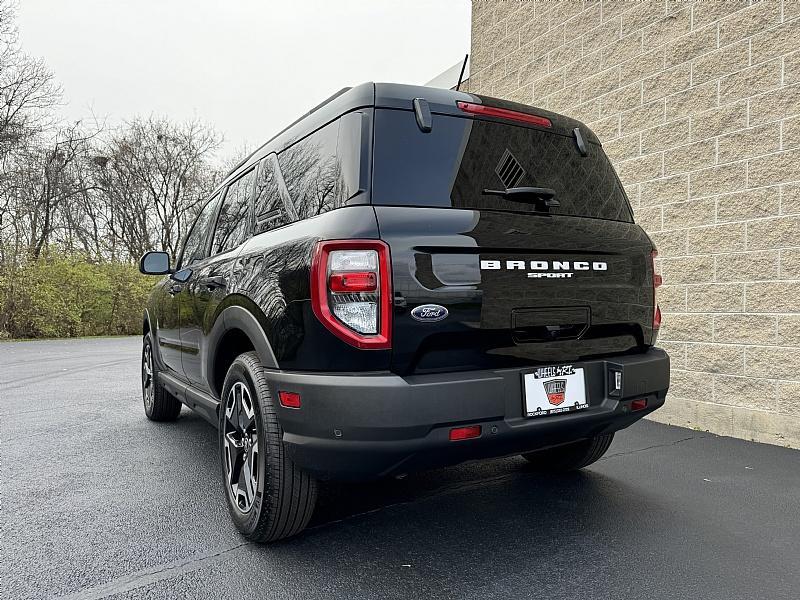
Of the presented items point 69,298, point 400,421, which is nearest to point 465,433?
point 400,421

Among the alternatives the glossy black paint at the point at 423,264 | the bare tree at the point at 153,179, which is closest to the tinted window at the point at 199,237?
the glossy black paint at the point at 423,264

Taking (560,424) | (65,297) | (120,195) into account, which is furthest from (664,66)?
(120,195)

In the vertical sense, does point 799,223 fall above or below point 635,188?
below

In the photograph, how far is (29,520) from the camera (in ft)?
9.81

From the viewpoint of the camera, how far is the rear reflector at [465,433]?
221cm

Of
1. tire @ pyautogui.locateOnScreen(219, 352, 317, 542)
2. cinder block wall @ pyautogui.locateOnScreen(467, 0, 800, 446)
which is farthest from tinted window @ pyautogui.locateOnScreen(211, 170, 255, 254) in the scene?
cinder block wall @ pyautogui.locateOnScreen(467, 0, 800, 446)

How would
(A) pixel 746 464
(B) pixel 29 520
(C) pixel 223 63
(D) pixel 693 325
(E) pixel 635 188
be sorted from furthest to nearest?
(C) pixel 223 63 → (E) pixel 635 188 → (D) pixel 693 325 → (A) pixel 746 464 → (B) pixel 29 520

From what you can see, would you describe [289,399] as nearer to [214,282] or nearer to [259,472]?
[259,472]

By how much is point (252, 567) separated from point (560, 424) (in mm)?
1386

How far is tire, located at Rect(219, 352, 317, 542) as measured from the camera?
8.04 feet

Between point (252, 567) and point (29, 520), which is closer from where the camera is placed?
point (252, 567)

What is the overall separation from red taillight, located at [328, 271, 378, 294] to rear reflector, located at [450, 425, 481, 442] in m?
0.61

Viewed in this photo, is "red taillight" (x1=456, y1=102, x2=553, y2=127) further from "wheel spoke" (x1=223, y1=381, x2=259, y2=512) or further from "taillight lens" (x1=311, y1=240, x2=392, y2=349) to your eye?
"wheel spoke" (x1=223, y1=381, x2=259, y2=512)

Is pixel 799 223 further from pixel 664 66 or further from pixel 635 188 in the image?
pixel 664 66
